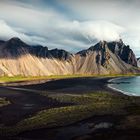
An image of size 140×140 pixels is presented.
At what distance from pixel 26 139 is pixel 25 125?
9777 millimetres

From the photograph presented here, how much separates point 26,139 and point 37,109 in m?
29.1

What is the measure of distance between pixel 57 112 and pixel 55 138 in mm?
21490

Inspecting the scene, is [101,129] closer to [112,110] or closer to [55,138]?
[55,138]

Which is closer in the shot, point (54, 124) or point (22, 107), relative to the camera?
point (54, 124)

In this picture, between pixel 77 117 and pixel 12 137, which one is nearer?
pixel 12 137

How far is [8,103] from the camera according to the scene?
3558 inches

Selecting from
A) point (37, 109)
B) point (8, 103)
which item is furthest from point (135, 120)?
point (8, 103)

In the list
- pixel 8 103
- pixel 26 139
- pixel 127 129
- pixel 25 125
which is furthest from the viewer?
pixel 8 103

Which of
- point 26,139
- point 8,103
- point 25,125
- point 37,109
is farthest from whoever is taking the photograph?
point 8,103

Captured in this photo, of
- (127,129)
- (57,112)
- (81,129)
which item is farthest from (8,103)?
(127,129)

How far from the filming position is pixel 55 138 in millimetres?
50812

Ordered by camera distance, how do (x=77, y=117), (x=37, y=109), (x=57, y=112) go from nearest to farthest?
(x=77, y=117), (x=57, y=112), (x=37, y=109)

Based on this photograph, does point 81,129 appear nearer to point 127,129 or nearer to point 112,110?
point 127,129

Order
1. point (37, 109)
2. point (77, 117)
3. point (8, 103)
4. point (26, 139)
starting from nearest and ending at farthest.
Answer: point (26, 139) < point (77, 117) < point (37, 109) < point (8, 103)
